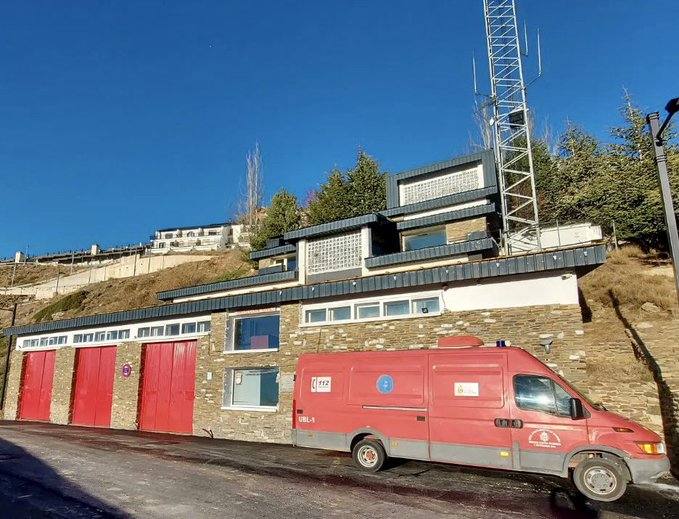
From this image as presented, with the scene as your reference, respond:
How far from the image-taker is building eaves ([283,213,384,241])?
21.7 m

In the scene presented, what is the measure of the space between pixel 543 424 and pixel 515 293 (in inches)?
170

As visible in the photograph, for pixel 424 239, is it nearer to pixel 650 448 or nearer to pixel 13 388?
pixel 650 448

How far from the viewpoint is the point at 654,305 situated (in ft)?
61.4

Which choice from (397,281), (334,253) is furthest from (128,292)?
(397,281)

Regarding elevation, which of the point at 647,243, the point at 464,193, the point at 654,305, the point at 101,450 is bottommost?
the point at 101,450

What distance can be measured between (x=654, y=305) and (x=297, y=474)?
17462 millimetres

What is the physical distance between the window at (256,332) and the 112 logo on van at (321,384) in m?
4.92

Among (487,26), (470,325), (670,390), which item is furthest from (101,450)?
(487,26)

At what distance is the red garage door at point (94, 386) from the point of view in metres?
19.9

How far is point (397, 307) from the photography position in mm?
13367

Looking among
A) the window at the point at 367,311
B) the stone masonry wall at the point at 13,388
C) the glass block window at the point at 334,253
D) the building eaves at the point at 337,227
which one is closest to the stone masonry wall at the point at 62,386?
the stone masonry wall at the point at 13,388

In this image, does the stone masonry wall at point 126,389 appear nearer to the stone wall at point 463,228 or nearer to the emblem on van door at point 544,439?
the stone wall at point 463,228

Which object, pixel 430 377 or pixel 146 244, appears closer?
pixel 430 377

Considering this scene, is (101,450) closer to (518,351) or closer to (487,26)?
(518,351)
